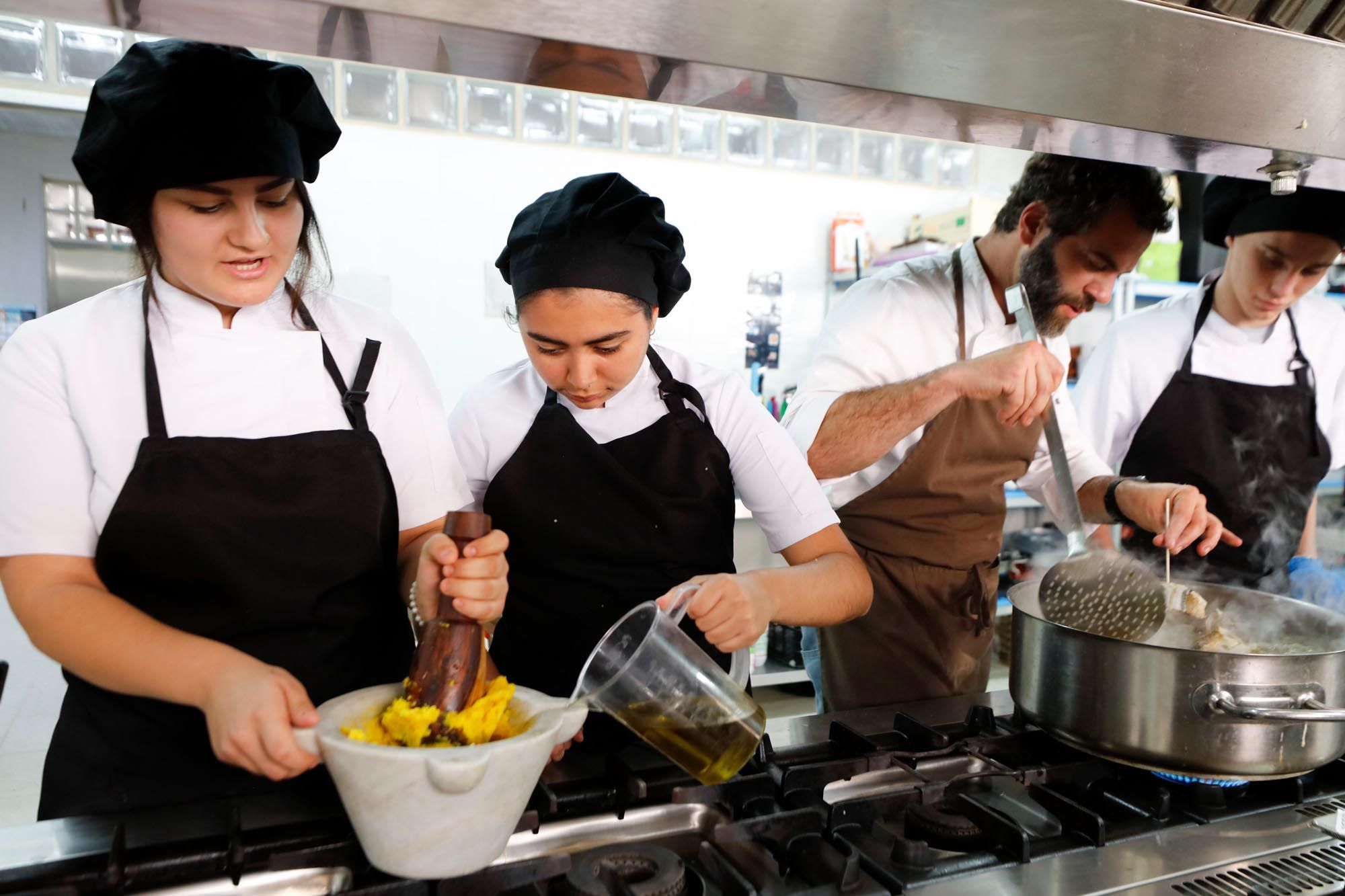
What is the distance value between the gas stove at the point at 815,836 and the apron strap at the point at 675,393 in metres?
0.54

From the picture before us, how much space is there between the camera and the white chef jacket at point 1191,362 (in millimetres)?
2199

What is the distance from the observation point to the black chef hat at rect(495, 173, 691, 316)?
1277mm

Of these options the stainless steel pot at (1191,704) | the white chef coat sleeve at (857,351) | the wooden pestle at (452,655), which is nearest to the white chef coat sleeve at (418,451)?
the wooden pestle at (452,655)

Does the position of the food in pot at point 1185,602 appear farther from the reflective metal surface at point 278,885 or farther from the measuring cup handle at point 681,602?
the reflective metal surface at point 278,885

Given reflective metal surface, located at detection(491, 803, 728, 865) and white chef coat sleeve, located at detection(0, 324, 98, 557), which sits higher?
white chef coat sleeve, located at detection(0, 324, 98, 557)

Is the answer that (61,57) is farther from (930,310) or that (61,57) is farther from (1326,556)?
(1326,556)

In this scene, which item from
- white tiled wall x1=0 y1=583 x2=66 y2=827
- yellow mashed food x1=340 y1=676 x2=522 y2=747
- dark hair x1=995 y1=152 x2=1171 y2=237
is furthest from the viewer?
white tiled wall x1=0 y1=583 x2=66 y2=827

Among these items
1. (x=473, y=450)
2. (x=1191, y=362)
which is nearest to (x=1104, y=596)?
(x=473, y=450)

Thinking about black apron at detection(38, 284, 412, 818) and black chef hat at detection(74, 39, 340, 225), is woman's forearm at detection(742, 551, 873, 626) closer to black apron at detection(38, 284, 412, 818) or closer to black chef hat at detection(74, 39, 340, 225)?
black apron at detection(38, 284, 412, 818)

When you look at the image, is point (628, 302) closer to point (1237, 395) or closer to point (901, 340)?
point (901, 340)

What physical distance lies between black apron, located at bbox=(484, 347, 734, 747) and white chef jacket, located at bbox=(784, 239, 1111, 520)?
0.35 m

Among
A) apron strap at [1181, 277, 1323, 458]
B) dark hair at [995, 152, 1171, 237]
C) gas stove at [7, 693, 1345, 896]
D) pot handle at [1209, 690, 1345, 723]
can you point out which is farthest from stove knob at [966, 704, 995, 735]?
apron strap at [1181, 277, 1323, 458]

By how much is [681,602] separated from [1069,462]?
3.79ft

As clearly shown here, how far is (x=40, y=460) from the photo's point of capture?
3.41ft
